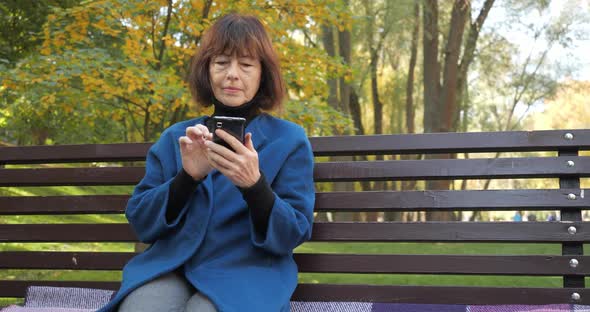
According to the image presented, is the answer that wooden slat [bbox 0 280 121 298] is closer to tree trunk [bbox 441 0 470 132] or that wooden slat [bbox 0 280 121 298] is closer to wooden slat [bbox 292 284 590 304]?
wooden slat [bbox 292 284 590 304]

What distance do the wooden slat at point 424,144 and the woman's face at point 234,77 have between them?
25.9 inches

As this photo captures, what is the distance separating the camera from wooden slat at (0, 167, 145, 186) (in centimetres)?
334

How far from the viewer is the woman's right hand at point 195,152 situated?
227 cm

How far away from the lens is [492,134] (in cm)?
302

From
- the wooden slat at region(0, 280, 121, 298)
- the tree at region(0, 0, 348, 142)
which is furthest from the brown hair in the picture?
the tree at region(0, 0, 348, 142)

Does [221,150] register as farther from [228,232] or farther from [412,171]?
[412,171]

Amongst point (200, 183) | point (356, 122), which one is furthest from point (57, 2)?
point (356, 122)

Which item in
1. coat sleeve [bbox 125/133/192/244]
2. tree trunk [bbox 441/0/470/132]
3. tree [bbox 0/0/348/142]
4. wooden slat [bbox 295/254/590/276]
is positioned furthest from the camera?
tree trunk [bbox 441/0/470/132]

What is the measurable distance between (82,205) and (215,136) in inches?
61.4

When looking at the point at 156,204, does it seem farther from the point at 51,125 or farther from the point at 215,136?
the point at 51,125

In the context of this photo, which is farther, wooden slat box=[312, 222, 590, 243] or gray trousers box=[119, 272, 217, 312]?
wooden slat box=[312, 222, 590, 243]

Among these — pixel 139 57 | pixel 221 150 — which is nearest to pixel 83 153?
pixel 221 150

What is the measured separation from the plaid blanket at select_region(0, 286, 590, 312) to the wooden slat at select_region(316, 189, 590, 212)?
47cm

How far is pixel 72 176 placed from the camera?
3.45 m
